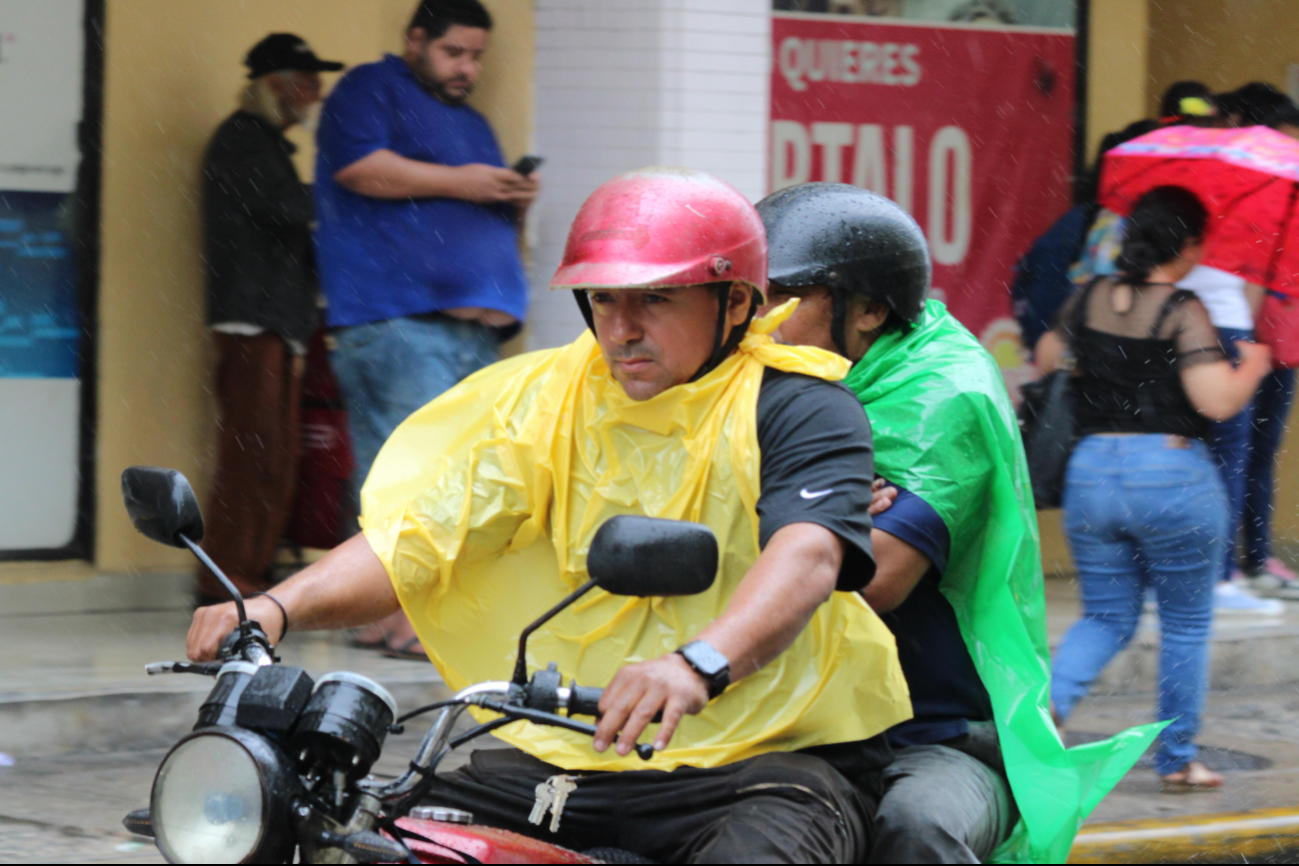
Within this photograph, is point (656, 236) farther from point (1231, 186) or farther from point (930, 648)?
point (1231, 186)

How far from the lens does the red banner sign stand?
8633 millimetres

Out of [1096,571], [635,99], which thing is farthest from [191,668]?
[635,99]

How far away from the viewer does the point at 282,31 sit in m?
7.50

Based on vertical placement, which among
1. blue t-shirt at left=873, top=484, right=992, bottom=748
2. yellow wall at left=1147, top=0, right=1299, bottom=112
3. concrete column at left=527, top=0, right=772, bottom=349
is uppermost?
yellow wall at left=1147, top=0, right=1299, bottom=112

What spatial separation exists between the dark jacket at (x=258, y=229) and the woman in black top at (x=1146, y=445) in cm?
284

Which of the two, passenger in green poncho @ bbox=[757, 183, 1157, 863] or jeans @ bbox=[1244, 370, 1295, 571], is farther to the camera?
jeans @ bbox=[1244, 370, 1295, 571]

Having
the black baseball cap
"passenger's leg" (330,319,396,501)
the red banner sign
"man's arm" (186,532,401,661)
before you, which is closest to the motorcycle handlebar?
"man's arm" (186,532,401,661)

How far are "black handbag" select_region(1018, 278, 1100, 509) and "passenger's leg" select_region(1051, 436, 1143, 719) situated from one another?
49 millimetres

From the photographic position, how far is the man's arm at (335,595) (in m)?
2.68

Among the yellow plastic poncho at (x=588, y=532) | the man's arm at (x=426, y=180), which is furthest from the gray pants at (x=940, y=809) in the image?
the man's arm at (x=426, y=180)

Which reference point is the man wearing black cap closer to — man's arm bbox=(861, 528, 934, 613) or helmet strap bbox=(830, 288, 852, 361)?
helmet strap bbox=(830, 288, 852, 361)

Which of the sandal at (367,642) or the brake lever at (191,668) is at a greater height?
the brake lever at (191,668)

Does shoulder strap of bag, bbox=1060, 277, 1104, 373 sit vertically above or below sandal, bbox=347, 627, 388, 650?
above

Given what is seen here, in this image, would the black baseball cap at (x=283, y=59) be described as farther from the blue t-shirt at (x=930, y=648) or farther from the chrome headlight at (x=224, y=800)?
the chrome headlight at (x=224, y=800)
